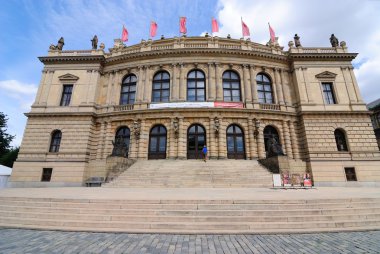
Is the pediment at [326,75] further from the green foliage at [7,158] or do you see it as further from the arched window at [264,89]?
the green foliage at [7,158]

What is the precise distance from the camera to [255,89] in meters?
21.6

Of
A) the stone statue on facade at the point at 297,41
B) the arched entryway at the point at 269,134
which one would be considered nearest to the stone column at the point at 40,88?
the arched entryway at the point at 269,134

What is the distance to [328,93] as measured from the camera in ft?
71.7

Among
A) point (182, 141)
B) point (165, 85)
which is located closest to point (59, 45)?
point (165, 85)

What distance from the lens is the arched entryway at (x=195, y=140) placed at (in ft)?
64.1

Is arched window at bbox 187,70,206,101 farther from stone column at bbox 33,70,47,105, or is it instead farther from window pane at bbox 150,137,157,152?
stone column at bbox 33,70,47,105

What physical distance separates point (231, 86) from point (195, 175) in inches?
477

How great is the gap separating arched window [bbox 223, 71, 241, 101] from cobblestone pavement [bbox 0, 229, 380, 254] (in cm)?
1754

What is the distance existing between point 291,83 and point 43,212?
25332 mm

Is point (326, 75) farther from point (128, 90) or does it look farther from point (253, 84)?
point (128, 90)

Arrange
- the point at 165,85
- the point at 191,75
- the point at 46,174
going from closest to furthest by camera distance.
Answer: the point at 46,174 → the point at 165,85 → the point at 191,75

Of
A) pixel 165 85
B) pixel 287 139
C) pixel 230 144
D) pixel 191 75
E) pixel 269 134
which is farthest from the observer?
pixel 191 75

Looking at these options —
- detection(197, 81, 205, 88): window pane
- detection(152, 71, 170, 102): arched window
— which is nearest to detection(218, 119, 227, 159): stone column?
detection(197, 81, 205, 88): window pane

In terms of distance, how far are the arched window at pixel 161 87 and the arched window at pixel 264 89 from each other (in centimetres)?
1089
